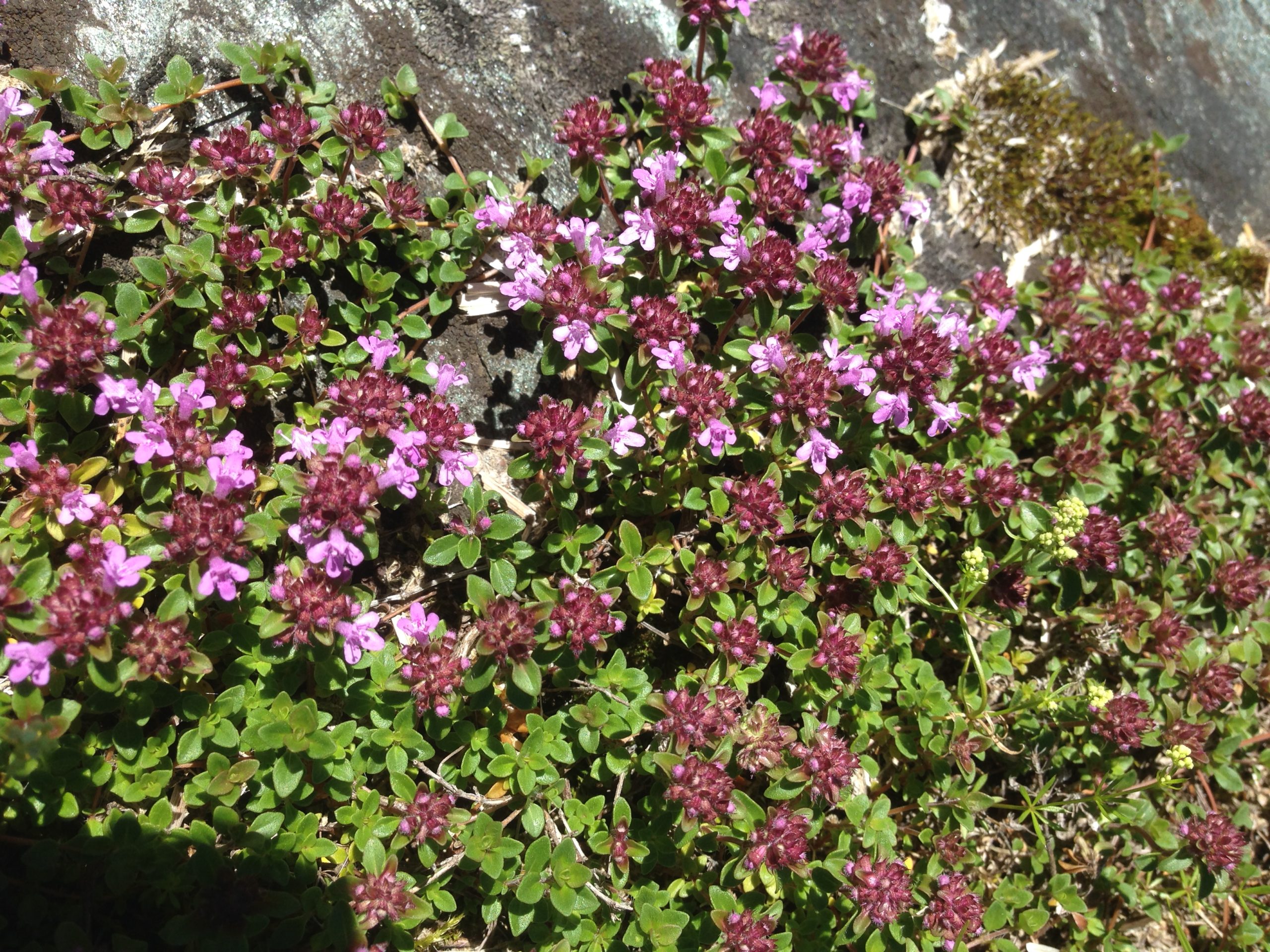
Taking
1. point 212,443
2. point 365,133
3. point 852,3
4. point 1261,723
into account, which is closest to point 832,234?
point 852,3

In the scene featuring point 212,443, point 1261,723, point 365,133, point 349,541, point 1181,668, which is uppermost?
point 365,133

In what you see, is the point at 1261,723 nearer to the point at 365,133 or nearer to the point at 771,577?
the point at 771,577

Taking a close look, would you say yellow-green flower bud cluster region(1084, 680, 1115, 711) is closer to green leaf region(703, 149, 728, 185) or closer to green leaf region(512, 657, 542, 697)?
green leaf region(512, 657, 542, 697)

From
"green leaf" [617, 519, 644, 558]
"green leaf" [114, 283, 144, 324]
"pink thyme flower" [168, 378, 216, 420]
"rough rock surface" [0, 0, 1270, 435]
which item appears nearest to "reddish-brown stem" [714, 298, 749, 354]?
Answer: "rough rock surface" [0, 0, 1270, 435]

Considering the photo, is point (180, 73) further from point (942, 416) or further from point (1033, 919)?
point (1033, 919)

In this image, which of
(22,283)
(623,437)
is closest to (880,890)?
(623,437)

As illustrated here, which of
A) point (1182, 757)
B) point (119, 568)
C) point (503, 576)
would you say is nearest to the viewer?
point (119, 568)

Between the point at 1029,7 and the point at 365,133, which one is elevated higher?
the point at 1029,7
